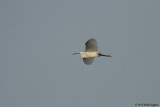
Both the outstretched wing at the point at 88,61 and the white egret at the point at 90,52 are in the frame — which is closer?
the white egret at the point at 90,52

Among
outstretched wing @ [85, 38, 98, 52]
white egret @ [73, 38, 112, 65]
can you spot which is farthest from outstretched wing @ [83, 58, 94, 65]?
outstretched wing @ [85, 38, 98, 52]

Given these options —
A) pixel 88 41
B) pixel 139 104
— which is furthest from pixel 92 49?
pixel 139 104

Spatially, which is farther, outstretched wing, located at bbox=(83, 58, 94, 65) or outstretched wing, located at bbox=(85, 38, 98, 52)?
outstretched wing, located at bbox=(83, 58, 94, 65)

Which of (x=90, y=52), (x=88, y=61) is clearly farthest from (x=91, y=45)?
(x=88, y=61)

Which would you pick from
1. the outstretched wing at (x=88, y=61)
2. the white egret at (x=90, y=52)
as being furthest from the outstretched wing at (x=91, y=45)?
the outstretched wing at (x=88, y=61)

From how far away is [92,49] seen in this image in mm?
16125

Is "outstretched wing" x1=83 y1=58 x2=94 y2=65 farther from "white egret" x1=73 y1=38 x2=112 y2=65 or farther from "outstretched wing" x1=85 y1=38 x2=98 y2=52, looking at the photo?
"outstretched wing" x1=85 y1=38 x2=98 y2=52

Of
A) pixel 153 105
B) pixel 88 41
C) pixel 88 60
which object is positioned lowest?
pixel 153 105

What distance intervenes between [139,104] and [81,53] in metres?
5.07

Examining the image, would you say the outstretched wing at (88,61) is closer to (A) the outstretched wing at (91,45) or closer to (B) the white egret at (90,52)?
(B) the white egret at (90,52)

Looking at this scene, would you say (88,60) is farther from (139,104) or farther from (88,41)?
(139,104)

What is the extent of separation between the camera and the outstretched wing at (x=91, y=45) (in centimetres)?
1581

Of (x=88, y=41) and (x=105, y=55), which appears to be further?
(x=105, y=55)

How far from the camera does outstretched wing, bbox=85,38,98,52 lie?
1581 centimetres
